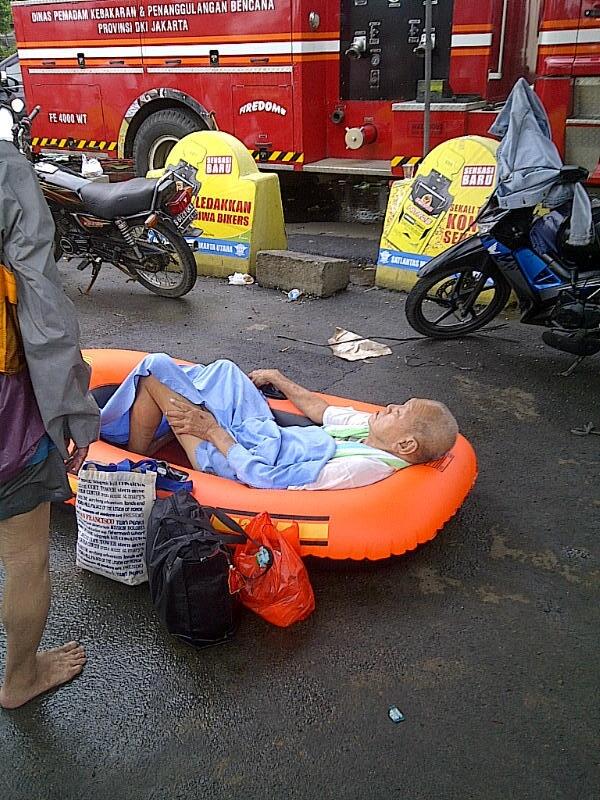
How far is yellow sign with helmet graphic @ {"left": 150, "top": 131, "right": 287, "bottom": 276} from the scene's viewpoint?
277 inches

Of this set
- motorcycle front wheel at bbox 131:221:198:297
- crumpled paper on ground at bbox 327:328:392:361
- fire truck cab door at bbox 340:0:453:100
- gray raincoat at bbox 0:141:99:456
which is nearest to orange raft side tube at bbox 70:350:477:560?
gray raincoat at bbox 0:141:99:456

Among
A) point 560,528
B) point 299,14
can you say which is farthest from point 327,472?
point 299,14

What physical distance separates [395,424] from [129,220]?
12.9 ft

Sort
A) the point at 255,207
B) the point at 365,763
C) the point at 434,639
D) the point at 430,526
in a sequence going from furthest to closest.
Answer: the point at 255,207 → the point at 430,526 → the point at 434,639 → the point at 365,763

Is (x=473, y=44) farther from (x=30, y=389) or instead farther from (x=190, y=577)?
(x=30, y=389)

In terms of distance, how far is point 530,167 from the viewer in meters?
4.74

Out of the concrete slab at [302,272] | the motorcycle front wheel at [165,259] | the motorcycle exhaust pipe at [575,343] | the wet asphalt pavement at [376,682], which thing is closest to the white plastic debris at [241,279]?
the concrete slab at [302,272]

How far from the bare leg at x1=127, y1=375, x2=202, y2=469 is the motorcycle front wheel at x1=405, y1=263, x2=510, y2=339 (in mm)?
2572

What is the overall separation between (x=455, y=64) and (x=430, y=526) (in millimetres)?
5937

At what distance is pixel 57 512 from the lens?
3549 millimetres

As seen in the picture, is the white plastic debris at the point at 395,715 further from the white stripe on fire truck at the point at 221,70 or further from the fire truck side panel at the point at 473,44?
the white stripe on fire truck at the point at 221,70

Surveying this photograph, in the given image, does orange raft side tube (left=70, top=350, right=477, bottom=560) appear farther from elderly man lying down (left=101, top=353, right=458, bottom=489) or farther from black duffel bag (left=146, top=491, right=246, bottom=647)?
black duffel bag (left=146, top=491, right=246, bottom=647)

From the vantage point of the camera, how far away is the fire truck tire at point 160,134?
8859 millimetres

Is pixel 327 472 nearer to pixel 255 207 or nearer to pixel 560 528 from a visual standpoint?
pixel 560 528
